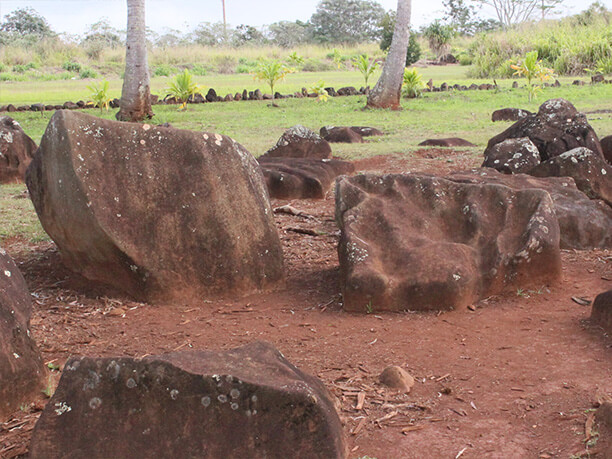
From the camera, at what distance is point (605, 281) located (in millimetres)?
5227

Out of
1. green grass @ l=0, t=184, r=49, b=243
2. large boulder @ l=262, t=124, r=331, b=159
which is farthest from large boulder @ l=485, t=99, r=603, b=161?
green grass @ l=0, t=184, r=49, b=243

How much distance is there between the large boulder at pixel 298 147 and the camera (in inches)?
397

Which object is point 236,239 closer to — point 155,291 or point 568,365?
point 155,291

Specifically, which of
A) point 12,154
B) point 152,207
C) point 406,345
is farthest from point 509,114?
point 406,345

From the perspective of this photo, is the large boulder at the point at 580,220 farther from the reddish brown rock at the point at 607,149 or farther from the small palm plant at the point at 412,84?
the small palm plant at the point at 412,84

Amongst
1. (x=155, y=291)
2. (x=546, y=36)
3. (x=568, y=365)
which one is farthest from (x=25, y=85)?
(x=568, y=365)

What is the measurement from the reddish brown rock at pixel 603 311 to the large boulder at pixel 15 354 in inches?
115

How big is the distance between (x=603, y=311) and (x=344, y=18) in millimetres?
70357

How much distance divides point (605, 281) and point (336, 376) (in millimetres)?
2443

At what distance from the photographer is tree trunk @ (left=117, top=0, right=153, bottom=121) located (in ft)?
47.7

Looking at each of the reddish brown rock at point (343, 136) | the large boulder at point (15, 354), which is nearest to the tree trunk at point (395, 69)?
the reddish brown rock at point (343, 136)

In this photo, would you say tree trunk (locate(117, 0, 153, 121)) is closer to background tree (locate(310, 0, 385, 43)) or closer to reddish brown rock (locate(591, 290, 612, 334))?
reddish brown rock (locate(591, 290, 612, 334))

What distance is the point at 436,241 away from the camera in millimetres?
4980

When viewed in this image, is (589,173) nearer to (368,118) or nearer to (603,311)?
(603,311)
